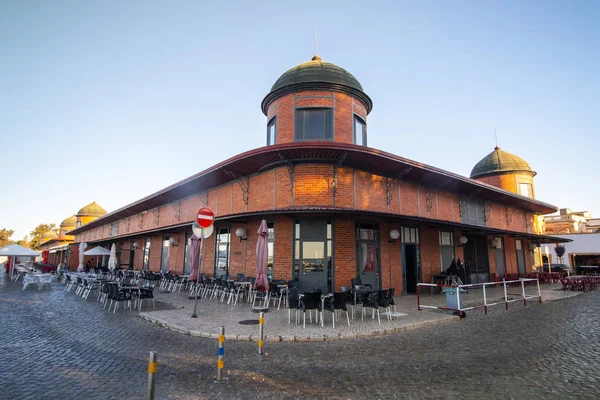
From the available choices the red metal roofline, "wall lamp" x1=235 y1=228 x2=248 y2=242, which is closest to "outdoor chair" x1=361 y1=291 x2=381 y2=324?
the red metal roofline

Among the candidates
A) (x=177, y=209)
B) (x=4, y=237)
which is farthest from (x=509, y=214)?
(x=4, y=237)

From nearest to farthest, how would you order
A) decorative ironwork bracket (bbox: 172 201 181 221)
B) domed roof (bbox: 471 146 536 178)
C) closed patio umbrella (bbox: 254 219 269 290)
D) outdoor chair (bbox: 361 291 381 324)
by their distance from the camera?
1. outdoor chair (bbox: 361 291 381 324)
2. closed patio umbrella (bbox: 254 219 269 290)
3. decorative ironwork bracket (bbox: 172 201 181 221)
4. domed roof (bbox: 471 146 536 178)

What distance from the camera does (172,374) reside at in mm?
4969

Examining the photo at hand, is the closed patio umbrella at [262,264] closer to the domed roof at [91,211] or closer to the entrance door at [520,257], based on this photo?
the entrance door at [520,257]

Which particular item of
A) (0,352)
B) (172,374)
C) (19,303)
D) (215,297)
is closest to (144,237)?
(19,303)

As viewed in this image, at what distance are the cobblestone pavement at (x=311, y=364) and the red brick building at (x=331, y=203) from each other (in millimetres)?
5015

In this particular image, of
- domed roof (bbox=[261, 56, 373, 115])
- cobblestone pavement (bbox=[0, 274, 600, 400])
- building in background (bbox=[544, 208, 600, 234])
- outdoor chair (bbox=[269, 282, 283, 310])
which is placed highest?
domed roof (bbox=[261, 56, 373, 115])

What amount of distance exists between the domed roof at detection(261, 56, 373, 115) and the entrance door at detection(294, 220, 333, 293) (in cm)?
677

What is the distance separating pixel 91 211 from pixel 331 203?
5769cm

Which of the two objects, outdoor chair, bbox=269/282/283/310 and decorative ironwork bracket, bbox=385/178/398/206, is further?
decorative ironwork bracket, bbox=385/178/398/206

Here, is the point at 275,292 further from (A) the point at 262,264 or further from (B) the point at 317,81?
(B) the point at 317,81

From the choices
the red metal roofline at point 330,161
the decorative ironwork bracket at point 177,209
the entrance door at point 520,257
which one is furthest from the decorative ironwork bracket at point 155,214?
the entrance door at point 520,257

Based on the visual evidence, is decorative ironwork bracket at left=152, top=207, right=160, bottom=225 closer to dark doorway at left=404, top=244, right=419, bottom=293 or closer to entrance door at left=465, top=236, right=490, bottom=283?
dark doorway at left=404, top=244, right=419, bottom=293

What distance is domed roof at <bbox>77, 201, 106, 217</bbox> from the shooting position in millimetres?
55750
